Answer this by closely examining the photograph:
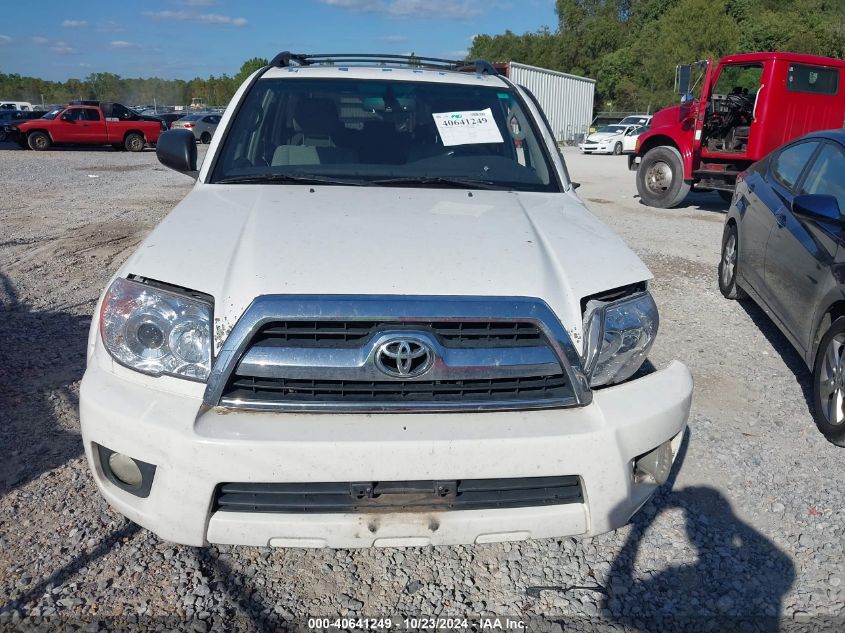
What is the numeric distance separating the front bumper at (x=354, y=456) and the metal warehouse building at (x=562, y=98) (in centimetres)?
3171

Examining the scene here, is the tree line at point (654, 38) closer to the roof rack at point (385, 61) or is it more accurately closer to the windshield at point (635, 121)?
the windshield at point (635, 121)

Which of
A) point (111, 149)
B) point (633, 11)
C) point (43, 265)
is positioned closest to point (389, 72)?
point (43, 265)

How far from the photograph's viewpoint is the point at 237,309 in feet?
7.12

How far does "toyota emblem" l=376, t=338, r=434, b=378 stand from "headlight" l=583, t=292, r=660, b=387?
0.54m

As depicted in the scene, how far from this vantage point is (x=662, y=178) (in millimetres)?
12031

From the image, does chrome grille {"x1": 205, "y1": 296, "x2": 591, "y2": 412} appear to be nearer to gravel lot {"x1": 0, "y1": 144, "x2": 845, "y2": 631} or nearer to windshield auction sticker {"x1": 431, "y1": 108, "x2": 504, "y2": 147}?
gravel lot {"x1": 0, "y1": 144, "x2": 845, "y2": 631}

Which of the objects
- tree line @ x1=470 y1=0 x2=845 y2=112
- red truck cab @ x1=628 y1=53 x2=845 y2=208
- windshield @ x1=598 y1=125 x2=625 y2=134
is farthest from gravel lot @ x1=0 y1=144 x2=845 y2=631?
tree line @ x1=470 y1=0 x2=845 y2=112

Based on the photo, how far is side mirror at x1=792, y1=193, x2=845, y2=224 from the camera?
386 cm

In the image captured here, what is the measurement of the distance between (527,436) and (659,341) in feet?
10.9

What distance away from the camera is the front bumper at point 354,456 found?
2.04 m

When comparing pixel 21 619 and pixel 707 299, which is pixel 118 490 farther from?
pixel 707 299

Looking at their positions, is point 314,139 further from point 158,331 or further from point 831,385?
point 831,385

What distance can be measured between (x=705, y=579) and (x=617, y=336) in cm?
105

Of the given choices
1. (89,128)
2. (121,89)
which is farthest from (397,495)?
(121,89)
